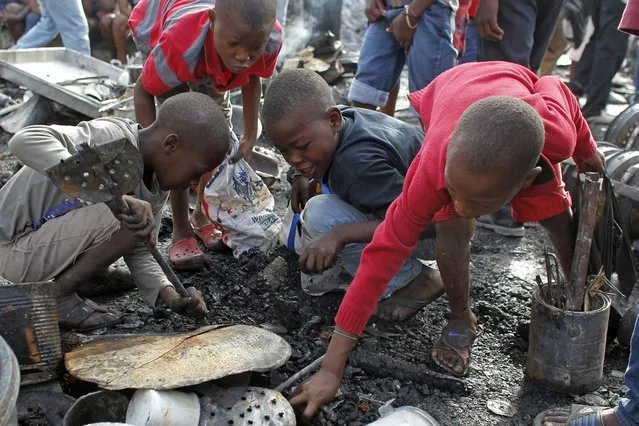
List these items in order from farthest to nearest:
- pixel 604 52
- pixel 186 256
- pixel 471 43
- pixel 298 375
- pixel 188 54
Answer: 1. pixel 604 52
2. pixel 471 43
3. pixel 186 256
4. pixel 188 54
5. pixel 298 375

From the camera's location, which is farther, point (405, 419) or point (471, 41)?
point (471, 41)

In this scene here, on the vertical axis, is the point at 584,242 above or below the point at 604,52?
above

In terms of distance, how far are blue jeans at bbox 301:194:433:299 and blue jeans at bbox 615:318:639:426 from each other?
3.85 feet

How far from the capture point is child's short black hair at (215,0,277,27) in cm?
342

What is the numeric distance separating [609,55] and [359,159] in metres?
5.02

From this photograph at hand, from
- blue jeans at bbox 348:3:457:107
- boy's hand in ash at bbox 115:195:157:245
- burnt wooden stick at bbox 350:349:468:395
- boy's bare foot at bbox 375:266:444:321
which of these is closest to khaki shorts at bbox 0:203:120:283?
boy's hand in ash at bbox 115:195:157:245

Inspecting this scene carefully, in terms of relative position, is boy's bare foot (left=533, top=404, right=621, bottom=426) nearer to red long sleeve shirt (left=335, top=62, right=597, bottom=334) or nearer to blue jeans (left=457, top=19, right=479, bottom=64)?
red long sleeve shirt (left=335, top=62, right=597, bottom=334)

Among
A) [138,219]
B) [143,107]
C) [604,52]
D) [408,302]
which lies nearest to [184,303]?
[138,219]

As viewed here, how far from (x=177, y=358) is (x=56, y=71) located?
5025 millimetres

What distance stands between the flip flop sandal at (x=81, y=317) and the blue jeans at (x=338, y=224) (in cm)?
102

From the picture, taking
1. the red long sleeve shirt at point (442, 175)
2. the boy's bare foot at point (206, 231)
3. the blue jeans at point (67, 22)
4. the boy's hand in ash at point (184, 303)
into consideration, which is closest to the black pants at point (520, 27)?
the red long sleeve shirt at point (442, 175)

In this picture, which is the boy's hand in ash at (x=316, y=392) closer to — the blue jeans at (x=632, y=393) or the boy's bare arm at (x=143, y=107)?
the blue jeans at (x=632, y=393)

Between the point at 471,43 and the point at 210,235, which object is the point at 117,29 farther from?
the point at 210,235

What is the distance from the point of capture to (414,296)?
3408mm
